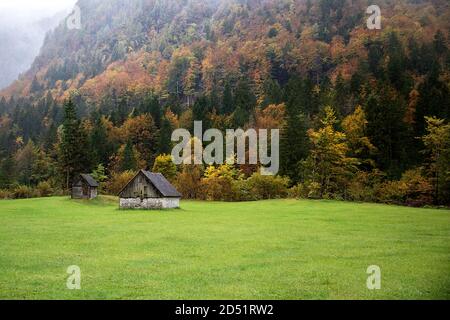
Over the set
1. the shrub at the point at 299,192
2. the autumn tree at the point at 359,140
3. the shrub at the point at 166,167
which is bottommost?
the shrub at the point at 299,192

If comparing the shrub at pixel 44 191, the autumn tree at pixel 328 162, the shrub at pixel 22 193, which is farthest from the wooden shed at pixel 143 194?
the shrub at pixel 44 191

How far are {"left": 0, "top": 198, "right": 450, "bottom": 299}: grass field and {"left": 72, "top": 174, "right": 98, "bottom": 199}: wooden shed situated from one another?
3034 centimetres

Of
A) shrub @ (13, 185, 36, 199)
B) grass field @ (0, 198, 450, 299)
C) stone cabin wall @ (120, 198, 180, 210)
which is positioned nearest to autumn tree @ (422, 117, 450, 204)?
grass field @ (0, 198, 450, 299)

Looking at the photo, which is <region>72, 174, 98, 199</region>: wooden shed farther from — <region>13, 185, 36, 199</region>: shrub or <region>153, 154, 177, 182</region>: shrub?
<region>153, 154, 177, 182</region>: shrub

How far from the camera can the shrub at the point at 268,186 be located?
7600 centimetres

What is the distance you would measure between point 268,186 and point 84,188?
3063cm

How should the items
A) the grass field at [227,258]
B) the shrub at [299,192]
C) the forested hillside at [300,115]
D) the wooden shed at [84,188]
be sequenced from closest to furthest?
1. the grass field at [227,258]
2. the forested hillside at [300,115]
3. the shrub at [299,192]
4. the wooden shed at [84,188]

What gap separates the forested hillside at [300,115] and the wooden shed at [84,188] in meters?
13.1

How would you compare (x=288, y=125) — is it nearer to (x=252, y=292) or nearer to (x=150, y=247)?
(x=150, y=247)

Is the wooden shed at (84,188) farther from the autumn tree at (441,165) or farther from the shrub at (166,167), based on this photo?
the autumn tree at (441,165)

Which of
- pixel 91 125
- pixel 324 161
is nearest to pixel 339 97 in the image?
pixel 324 161

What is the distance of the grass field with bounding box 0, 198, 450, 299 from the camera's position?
16234mm

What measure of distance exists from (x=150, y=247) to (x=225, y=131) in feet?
257
